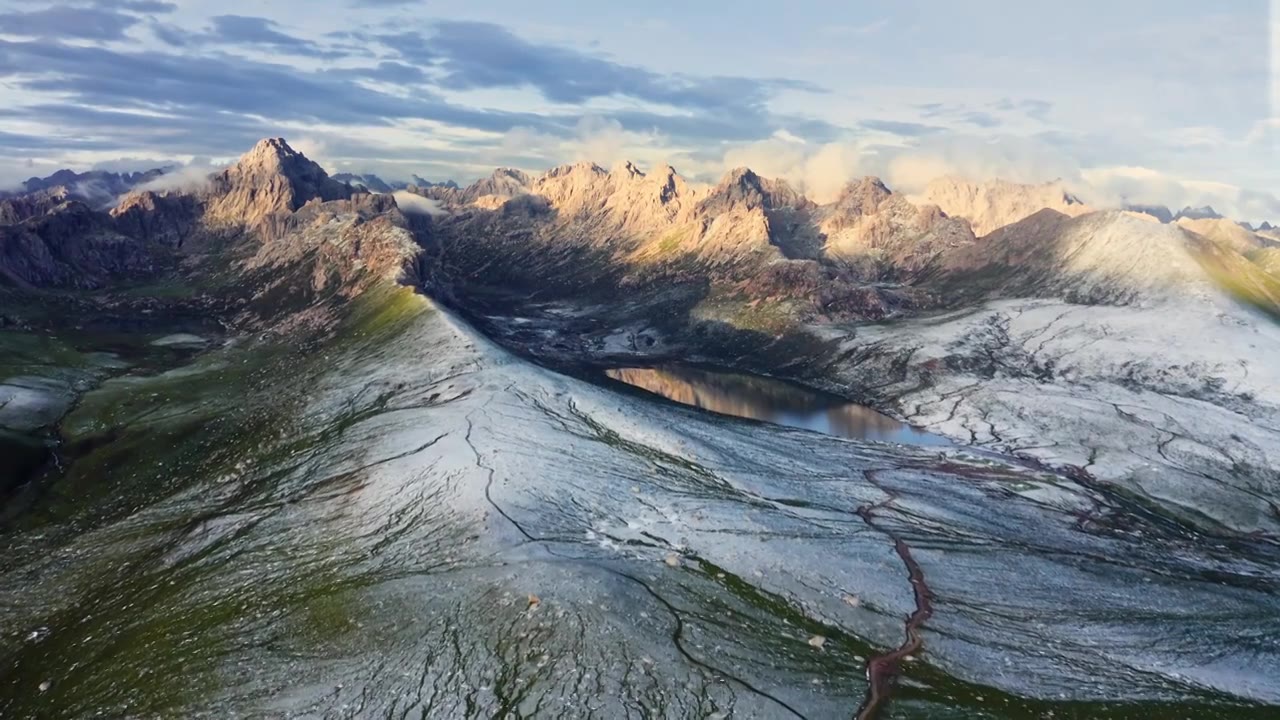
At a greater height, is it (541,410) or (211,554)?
(541,410)

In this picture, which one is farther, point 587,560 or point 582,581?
point 587,560

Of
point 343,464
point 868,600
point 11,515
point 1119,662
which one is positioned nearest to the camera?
point 1119,662

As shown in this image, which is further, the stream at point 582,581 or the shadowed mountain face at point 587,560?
the shadowed mountain face at point 587,560

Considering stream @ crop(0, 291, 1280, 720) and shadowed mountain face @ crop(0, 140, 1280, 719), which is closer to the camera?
stream @ crop(0, 291, 1280, 720)

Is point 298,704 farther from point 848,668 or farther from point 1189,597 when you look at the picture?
point 1189,597

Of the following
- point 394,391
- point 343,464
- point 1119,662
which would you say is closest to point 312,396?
point 394,391

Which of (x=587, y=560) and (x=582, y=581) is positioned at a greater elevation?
(x=582, y=581)

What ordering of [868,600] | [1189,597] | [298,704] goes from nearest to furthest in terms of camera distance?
[298,704]
[868,600]
[1189,597]

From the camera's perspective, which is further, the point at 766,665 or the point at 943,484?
the point at 943,484

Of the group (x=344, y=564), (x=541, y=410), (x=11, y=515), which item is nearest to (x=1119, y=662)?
(x=344, y=564)

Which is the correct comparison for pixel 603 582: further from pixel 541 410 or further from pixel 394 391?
pixel 394 391
